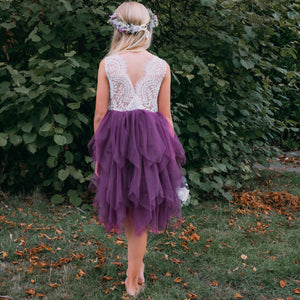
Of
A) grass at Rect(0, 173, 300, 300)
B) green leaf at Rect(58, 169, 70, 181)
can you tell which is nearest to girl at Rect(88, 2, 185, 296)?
grass at Rect(0, 173, 300, 300)

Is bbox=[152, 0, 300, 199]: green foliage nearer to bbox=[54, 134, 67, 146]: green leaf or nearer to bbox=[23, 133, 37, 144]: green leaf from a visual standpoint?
bbox=[54, 134, 67, 146]: green leaf

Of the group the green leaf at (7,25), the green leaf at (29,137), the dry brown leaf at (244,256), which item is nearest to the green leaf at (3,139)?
the green leaf at (29,137)

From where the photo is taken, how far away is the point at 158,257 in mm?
2855

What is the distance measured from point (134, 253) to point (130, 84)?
39.0 inches

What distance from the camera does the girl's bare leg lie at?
226 centimetres

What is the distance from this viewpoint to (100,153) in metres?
2.21

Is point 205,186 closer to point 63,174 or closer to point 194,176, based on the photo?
point 194,176

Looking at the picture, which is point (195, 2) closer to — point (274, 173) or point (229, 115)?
point (229, 115)

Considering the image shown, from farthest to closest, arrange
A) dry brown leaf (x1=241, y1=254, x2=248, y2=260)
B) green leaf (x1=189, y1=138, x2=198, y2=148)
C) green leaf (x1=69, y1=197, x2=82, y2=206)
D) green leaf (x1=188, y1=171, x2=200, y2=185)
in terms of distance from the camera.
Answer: green leaf (x1=189, y1=138, x2=198, y2=148) < green leaf (x1=188, y1=171, x2=200, y2=185) < green leaf (x1=69, y1=197, x2=82, y2=206) < dry brown leaf (x1=241, y1=254, x2=248, y2=260)

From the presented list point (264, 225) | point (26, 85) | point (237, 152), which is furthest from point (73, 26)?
point (264, 225)

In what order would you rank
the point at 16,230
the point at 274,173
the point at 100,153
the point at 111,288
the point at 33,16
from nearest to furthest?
the point at 100,153, the point at 111,288, the point at 16,230, the point at 33,16, the point at 274,173

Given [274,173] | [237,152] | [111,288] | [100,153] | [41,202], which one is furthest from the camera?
[274,173]

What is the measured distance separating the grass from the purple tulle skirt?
1.80ft

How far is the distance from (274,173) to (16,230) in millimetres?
3907
